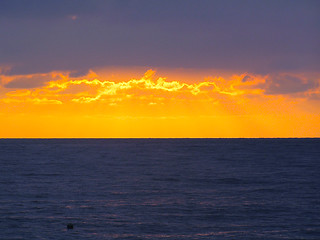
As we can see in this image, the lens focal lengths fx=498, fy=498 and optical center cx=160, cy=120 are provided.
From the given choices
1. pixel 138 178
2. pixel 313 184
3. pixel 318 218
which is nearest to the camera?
pixel 318 218

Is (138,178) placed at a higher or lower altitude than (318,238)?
higher

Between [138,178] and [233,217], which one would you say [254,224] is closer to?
[233,217]

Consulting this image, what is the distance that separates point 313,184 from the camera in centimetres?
8081

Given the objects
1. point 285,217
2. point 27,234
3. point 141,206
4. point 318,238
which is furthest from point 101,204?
point 318,238

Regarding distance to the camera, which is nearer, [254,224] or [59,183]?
[254,224]

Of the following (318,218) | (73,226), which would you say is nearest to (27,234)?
(73,226)

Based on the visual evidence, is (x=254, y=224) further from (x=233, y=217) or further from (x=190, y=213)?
(x=190, y=213)

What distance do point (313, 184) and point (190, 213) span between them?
110 ft

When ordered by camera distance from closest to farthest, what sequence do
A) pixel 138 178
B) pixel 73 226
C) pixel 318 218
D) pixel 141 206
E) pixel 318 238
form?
pixel 318 238, pixel 73 226, pixel 318 218, pixel 141 206, pixel 138 178

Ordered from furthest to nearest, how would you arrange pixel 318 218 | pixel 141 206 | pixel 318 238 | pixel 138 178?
pixel 138 178 < pixel 141 206 < pixel 318 218 < pixel 318 238

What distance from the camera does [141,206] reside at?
5916 centimetres

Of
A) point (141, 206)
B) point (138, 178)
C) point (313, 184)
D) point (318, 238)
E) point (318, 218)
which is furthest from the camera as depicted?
point (138, 178)

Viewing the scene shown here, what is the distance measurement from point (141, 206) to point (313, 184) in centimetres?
3471

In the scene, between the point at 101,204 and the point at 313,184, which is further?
the point at 313,184
